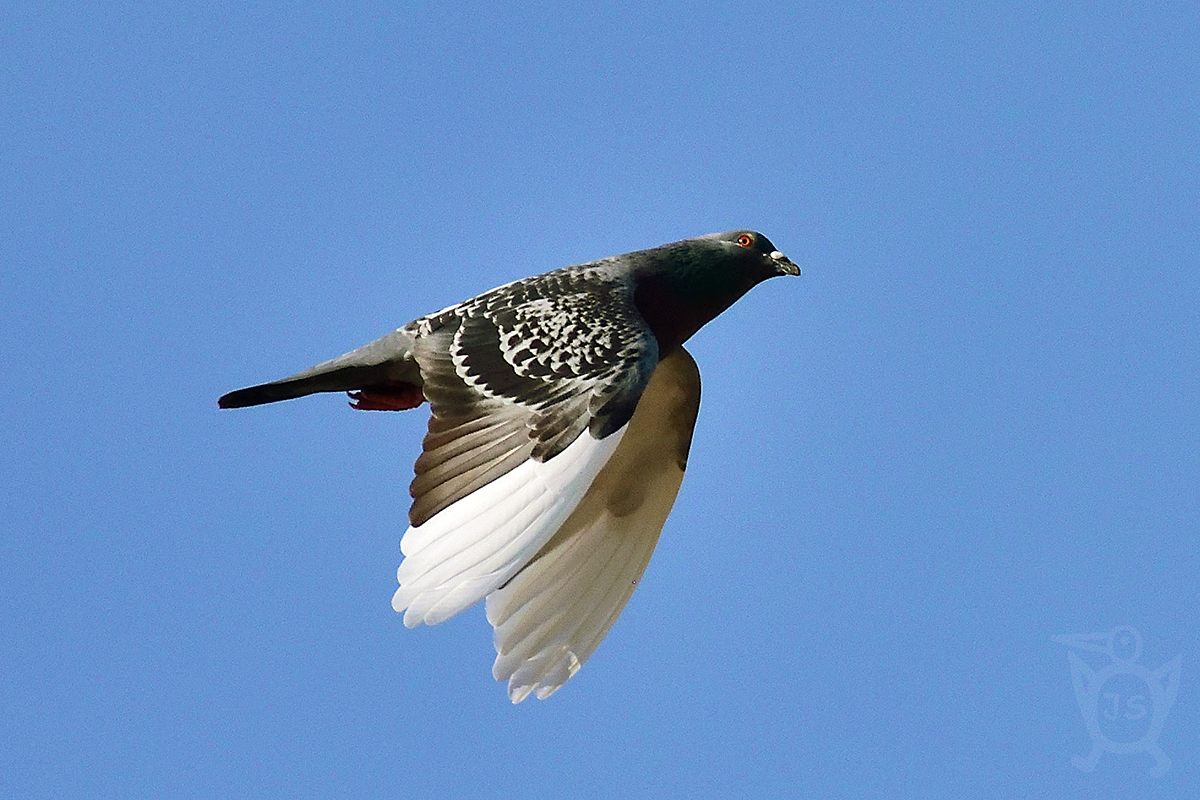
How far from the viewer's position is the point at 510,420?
8578 millimetres

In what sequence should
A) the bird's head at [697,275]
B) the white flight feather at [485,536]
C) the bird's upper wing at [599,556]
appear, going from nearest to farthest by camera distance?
the white flight feather at [485,536] → the bird's upper wing at [599,556] → the bird's head at [697,275]

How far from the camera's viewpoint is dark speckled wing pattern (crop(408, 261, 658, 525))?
8.34 metres

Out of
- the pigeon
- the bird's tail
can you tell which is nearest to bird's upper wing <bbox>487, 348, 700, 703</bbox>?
the pigeon

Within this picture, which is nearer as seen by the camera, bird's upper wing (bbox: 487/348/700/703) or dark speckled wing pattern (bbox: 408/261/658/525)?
dark speckled wing pattern (bbox: 408/261/658/525)

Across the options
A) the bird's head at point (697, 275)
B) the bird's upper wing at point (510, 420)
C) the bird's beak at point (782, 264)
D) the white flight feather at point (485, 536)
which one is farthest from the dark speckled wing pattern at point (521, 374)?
the bird's beak at point (782, 264)

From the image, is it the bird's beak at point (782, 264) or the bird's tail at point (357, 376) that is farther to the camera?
the bird's beak at point (782, 264)

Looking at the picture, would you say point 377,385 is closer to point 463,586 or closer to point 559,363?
point 559,363

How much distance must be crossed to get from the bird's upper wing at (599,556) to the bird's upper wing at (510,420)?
1.57m

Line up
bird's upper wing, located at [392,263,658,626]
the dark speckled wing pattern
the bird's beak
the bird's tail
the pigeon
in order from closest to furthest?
bird's upper wing, located at [392,263,658,626], the pigeon, the dark speckled wing pattern, the bird's tail, the bird's beak

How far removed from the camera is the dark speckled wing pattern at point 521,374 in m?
8.34

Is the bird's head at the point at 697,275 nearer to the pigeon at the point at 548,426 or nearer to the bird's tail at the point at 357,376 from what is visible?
the pigeon at the point at 548,426

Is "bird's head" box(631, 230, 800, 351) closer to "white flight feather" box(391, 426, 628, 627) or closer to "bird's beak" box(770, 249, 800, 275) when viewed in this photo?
"bird's beak" box(770, 249, 800, 275)

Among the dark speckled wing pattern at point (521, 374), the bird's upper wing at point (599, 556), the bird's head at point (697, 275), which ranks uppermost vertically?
the bird's head at point (697, 275)

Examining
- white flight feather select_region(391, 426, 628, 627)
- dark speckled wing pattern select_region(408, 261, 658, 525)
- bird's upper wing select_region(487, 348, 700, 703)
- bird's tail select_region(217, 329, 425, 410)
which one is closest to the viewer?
white flight feather select_region(391, 426, 628, 627)
